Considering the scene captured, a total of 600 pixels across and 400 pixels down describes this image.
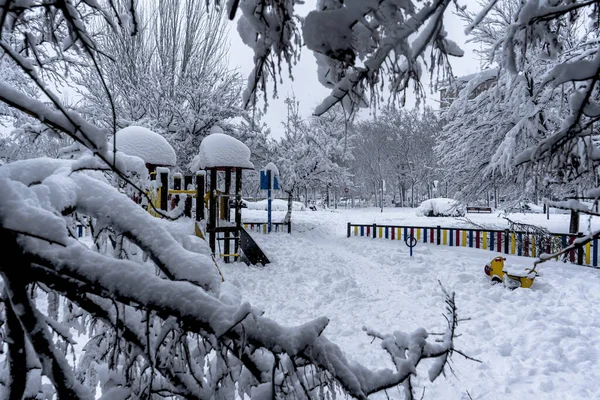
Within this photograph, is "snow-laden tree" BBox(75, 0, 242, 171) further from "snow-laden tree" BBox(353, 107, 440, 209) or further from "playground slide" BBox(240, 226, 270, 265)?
"snow-laden tree" BBox(353, 107, 440, 209)

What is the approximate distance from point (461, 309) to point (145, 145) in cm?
718

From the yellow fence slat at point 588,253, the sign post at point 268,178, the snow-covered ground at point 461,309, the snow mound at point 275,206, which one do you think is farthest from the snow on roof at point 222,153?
the snow mound at point 275,206

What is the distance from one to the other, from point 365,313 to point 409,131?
3025 centimetres

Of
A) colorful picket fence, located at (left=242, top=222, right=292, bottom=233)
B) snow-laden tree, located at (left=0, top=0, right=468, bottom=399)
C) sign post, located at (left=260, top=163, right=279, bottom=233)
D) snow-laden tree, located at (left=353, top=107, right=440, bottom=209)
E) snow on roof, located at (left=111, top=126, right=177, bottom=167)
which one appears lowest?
colorful picket fence, located at (left=242, top=222, right=292, bottom=233)

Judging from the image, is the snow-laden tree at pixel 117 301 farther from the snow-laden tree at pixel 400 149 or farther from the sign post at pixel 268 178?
the snow-laden tree at pixel 400 149

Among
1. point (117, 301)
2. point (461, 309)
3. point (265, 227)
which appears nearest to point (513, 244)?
point (461, 309)

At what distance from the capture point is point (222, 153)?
967 centimetres

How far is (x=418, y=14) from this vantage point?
1292mm

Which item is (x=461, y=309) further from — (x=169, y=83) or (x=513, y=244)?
(x=169, y=83)

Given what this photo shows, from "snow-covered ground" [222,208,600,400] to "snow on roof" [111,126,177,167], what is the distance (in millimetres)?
3121

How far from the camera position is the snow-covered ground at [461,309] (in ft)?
12.4

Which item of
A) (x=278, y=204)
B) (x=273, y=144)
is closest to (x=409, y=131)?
(x=278, y=204)

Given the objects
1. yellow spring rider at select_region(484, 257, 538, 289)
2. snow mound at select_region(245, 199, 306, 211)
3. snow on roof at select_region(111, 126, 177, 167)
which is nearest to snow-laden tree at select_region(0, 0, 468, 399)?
yellow spring rider at select_region(484, 257, 538, 289)

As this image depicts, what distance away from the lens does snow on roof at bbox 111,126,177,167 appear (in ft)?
25.3
